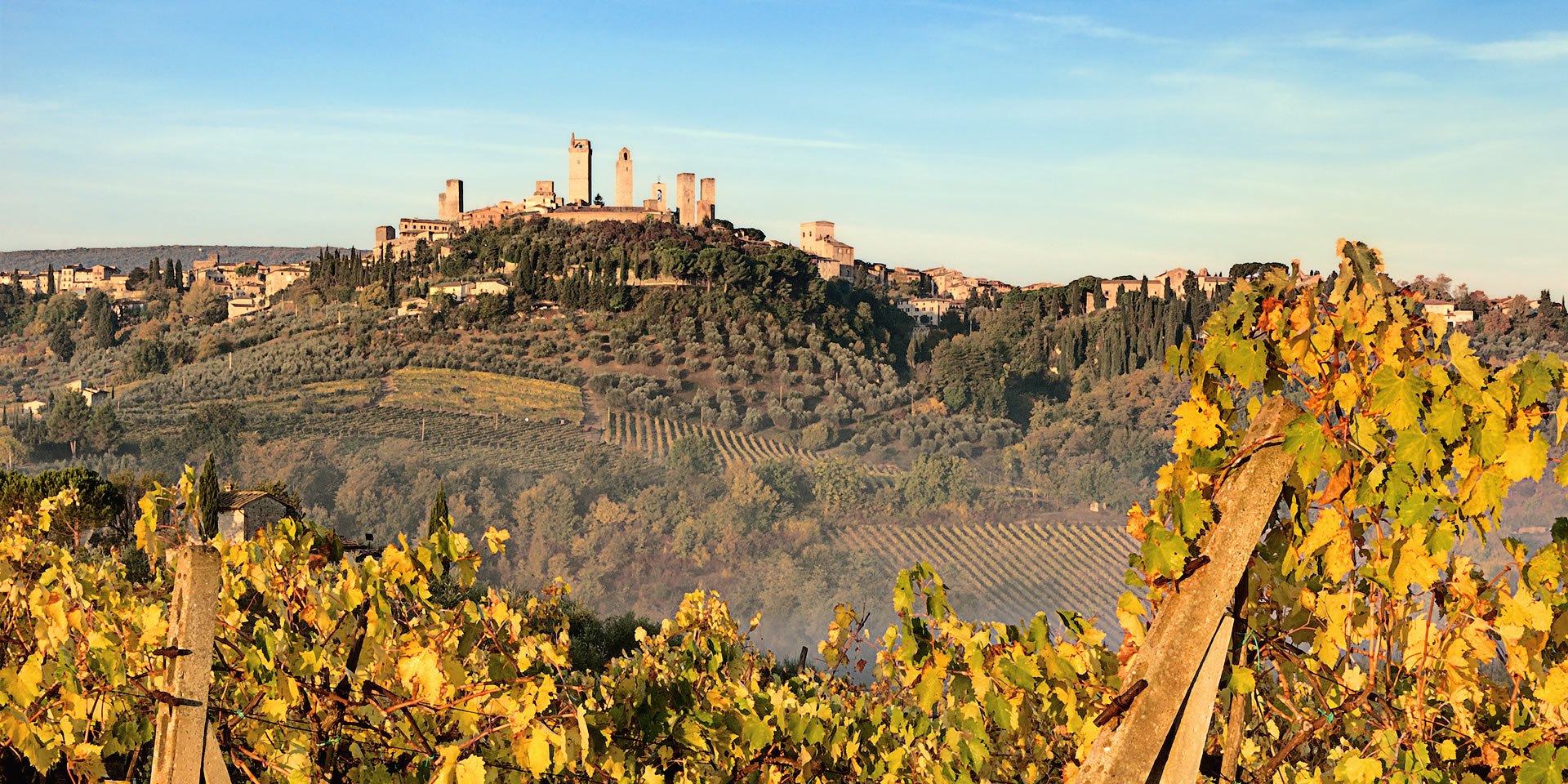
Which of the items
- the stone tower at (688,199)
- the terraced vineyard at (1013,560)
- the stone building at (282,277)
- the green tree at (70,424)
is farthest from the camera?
the stone tower at (688,199)

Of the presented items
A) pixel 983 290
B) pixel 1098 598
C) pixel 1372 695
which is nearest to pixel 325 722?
pixel 1372 695

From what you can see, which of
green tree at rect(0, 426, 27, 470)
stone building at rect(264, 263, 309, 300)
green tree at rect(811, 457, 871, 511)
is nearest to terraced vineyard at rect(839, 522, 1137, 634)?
green tree at rect(811, 457, 871, 511)

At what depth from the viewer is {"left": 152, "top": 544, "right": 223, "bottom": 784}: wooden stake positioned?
5.72 ft

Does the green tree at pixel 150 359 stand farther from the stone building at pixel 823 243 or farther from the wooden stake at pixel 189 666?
the wooden stake at pixel 189 666

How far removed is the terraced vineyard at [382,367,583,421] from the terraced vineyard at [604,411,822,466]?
2054 millimetres

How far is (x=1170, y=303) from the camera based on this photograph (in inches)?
2707

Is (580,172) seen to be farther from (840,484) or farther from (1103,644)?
(1103,644)

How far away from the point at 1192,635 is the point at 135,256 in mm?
151710

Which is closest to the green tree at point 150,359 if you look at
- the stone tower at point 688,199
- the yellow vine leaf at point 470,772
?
the stone tower at point 688,199

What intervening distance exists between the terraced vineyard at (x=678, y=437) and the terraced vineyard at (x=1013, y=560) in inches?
269

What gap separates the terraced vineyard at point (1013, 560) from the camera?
45.8 m

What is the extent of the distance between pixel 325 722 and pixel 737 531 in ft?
157

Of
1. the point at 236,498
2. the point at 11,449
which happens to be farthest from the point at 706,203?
the point at 236,498

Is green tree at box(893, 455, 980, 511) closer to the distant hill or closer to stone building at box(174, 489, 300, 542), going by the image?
stone building at box(174, 489, 300, 542)
